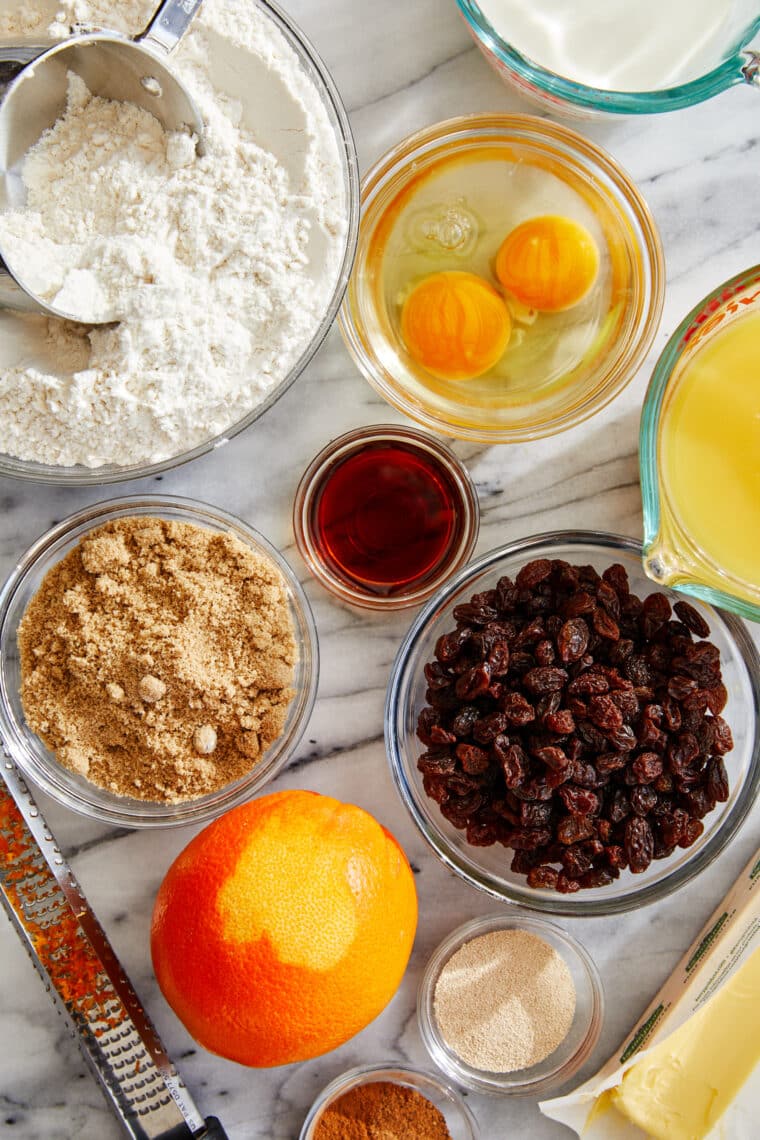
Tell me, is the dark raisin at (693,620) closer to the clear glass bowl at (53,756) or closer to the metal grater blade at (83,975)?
the clear glass bowl at (53,756)

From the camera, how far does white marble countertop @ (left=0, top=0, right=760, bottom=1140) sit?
1.40 m

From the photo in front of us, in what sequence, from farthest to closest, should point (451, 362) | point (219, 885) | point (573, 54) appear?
point (451, 362), point (573, 54), point (219, 885)

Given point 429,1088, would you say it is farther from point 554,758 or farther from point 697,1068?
point 554,758

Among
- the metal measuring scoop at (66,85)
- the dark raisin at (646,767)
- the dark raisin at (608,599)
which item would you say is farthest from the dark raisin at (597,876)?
the metal measuring scoop at (66,85)

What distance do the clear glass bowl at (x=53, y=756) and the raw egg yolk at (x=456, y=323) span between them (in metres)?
0.40

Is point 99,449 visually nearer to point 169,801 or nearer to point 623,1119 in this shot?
point 169,801

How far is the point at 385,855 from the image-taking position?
1254 millimetres


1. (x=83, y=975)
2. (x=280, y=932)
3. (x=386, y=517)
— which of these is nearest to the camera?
(x=280, y=932)

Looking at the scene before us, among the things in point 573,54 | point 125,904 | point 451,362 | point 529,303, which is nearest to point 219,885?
point 125,904

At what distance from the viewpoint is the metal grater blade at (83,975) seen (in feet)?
4.44

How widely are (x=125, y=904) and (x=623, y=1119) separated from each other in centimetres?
84

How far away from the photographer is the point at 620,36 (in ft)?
4.18

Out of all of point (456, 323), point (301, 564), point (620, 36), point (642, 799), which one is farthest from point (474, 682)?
point (620, 36)

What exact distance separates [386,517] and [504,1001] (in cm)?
81
